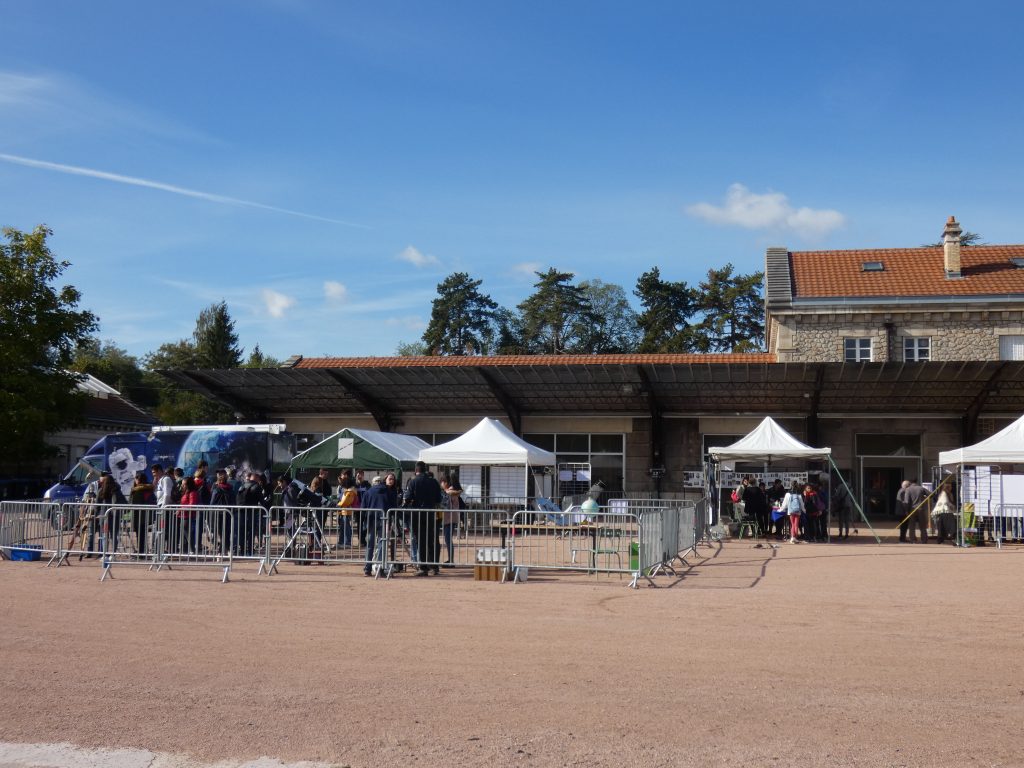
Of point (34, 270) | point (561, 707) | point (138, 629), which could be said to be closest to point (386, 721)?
point (561, 707)

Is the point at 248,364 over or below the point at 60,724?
over

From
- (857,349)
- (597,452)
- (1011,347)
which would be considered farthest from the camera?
(857,349)

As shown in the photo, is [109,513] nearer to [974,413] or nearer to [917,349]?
[974,413]

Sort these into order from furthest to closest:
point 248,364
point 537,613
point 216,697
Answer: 1. point 248,364
2. point 537,613
3. point 216,697

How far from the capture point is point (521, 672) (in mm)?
7676

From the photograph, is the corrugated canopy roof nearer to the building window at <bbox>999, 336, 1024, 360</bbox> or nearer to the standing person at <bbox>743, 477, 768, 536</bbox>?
the building window at <bbox>999, 336, 1024, 360</bbox>

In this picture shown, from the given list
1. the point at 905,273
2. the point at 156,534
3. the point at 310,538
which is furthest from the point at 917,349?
the point at 156,534

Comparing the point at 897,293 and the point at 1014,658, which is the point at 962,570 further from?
the point at 897,293

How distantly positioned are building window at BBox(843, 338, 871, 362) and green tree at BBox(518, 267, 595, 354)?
1409 inches

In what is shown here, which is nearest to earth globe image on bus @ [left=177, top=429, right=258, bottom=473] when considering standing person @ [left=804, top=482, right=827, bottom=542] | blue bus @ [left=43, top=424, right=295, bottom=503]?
blue bus @ [left=43, top=424, right=295, bottom=503]

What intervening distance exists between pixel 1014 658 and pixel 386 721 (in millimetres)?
5379

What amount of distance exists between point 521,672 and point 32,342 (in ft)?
93.8

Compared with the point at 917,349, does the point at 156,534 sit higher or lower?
lower

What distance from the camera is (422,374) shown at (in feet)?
100
